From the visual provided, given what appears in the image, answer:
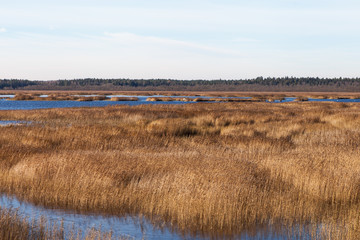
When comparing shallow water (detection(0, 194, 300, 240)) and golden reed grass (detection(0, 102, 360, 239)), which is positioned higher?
golden reed grass (detection(0, 102, 360, 239))

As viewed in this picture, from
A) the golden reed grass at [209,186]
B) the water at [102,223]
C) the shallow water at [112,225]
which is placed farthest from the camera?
the golden reed grass at [209,186]

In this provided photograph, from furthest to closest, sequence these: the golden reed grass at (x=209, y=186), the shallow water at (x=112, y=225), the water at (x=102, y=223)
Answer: the golden reed grass at (x=209, y=186), the water at (x=102, y=223), the shallow water at (x=112, y=225)

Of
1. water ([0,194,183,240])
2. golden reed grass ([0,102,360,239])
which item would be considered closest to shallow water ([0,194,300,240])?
water ([0,194,183,240])

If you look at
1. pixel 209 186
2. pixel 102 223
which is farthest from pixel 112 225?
pixel 209 186

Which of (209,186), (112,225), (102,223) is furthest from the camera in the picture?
(209,186)

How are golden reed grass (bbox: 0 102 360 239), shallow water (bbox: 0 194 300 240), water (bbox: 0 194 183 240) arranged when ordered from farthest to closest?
1. golden reed grass (bbox: 0 102 360 239)
2. water (bbox: 0 194 183 240)
3. shallow water (bbox: 0 194 300 240)

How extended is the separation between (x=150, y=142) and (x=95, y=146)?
2.51 metres

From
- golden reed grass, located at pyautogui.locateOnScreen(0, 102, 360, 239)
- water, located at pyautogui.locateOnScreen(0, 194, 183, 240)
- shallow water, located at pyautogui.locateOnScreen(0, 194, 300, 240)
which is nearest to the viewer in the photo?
shallow water, located at pyautogui.locateOnScreen(0, 194, 300, 240)

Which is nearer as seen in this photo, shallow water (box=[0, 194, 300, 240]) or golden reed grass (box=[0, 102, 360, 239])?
shallow water (box=[0, 194, 300, 240])

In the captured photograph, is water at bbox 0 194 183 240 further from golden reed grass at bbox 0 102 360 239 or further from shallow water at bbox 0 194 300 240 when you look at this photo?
golden reed grass at bbox 0 102 360 239

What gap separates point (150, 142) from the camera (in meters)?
19.5

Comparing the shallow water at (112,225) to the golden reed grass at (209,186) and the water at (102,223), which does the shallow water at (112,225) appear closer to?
the water at (102,223)

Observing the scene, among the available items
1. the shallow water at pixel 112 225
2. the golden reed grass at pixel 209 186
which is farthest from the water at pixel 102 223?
the golden reed grass at pixel 209 186

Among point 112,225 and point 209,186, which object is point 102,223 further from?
point 209,186
